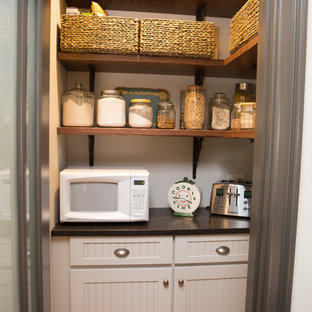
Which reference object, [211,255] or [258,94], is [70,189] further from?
[258,94]

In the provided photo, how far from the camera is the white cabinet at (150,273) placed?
1.50m

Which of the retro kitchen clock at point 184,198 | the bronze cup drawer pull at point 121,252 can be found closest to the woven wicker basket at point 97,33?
the retro kitchen clock at point 184,198

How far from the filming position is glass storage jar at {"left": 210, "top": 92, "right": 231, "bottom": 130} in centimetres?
174

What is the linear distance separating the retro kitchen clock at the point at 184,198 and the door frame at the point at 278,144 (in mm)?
904

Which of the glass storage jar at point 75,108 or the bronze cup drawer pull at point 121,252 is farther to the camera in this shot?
the glass storage jar at point 75,108

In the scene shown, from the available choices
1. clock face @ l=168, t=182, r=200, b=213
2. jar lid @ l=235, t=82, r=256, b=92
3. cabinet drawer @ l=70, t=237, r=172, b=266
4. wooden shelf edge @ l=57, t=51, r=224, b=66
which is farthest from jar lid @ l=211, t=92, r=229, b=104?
cabinet drawer @ l=70, t=237, r=172, b=266

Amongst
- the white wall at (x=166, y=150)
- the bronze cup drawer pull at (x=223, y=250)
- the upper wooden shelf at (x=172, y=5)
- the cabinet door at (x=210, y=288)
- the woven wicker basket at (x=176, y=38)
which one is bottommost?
the cabinet door at (x=210, y=288)

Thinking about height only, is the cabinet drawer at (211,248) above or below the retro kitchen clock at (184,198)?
below

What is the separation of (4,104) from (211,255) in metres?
1.26

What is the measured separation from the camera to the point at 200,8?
1829 millimetres

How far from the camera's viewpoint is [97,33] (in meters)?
1.57

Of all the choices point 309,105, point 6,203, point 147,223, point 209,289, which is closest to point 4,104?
point 6,203

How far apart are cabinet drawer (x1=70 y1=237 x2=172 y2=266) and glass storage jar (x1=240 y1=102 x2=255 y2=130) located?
738 mm

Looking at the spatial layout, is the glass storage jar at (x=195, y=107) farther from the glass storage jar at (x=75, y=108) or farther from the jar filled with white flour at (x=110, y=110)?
the glass storage jar at (x=75, y=108)
